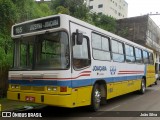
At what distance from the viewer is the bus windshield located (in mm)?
8141

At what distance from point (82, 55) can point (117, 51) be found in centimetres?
340

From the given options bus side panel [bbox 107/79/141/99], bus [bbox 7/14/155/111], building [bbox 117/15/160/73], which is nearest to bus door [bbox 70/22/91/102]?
bus [bbox 7/14/155/111]

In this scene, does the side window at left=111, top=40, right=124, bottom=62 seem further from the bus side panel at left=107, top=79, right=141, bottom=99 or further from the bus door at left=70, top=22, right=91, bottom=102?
the bus door at left=70, top=22, right=91, bottom=102

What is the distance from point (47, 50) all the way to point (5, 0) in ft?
17.2

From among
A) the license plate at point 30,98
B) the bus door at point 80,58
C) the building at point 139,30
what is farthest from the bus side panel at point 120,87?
the building at point 139,30

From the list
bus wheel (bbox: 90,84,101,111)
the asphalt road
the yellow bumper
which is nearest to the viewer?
the yellow bumper

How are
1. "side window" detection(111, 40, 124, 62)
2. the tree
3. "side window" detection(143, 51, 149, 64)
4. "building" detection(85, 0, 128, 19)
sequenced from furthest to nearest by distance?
1. "building" detection(85, 0, 128, 19)
2. the tree
3. "side window" detection(143, 51, 149, 64)
4. "side window" detection(111, 40, 124, 62)

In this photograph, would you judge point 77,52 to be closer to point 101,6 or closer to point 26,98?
point 26,98

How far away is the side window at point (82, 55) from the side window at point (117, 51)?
7.91 feet

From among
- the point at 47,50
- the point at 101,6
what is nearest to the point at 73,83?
the point at 47,50

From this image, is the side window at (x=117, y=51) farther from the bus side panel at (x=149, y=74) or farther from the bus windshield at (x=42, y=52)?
the bus side panel at (x=149, y=74)

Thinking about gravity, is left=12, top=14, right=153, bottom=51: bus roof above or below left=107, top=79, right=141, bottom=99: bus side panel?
above

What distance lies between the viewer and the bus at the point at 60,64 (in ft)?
26.2

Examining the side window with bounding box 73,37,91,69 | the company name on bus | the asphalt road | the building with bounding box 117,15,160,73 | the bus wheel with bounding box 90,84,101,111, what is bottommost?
the asphalt road
